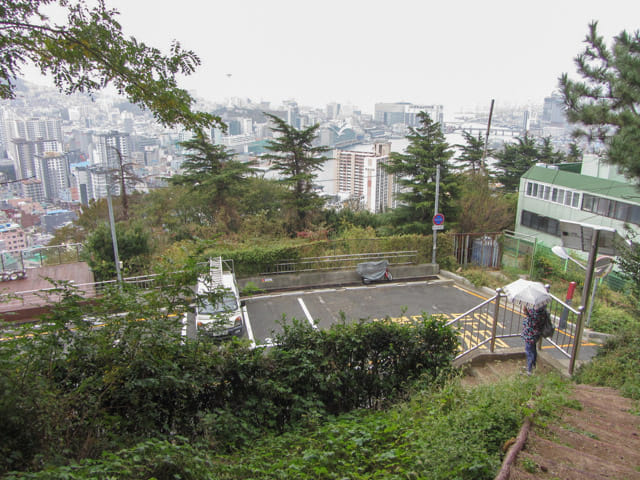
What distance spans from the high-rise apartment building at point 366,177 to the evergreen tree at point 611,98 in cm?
3512

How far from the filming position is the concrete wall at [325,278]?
16734mm

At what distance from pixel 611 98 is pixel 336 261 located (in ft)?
37.7

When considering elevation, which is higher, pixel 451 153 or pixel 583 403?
pixel 451 153

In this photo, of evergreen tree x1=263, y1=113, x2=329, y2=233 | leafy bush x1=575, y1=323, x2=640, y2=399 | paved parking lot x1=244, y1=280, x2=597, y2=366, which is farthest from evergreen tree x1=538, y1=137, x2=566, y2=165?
A: leafy bush x1=575, y1=323, x2=640, y2=399

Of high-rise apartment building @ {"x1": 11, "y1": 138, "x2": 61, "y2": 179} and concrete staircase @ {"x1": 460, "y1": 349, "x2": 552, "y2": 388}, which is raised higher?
high-rise apartment building @ {"x1": 11, "y1": 138, "x2": 61, "y2": 179}

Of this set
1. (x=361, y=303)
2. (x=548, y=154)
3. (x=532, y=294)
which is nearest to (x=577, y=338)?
(x=532, y=294)

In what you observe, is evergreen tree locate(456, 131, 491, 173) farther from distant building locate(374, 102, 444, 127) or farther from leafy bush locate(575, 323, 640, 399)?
distant building locate(374, 102, 444, 127)

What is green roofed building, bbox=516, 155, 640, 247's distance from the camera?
23578mm

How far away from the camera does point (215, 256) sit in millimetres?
16391

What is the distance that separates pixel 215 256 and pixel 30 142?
84.0 ft

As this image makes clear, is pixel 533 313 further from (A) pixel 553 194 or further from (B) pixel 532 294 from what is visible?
(A) pixel 553 194

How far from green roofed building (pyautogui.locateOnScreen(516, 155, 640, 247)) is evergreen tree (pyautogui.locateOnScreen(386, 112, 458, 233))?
25.9 feet

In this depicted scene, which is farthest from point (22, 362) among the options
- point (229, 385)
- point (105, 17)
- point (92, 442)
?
point (105, 17)

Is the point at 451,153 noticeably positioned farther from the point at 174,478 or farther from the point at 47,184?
the point at 47,184
